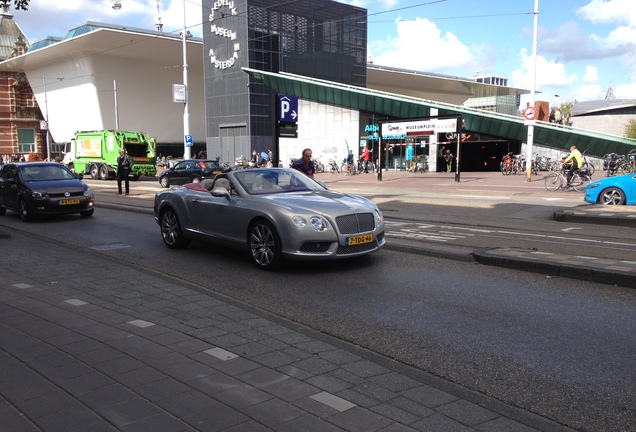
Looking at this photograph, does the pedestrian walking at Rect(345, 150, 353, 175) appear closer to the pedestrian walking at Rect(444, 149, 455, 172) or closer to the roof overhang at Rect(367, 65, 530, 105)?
the pedestrian walking at Rect(444, 149, 455, 172)

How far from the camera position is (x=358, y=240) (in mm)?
7332

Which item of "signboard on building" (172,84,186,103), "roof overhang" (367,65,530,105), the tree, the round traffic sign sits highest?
"roof overhang" (367,65,530,105)

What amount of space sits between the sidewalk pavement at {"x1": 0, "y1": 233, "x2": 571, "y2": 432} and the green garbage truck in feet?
103

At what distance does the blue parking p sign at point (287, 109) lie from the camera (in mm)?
16562

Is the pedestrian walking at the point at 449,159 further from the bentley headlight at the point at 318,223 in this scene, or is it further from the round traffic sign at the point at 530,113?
the bentley headlight at the point at 318,223

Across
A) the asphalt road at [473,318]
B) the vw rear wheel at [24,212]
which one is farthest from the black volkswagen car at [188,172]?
the asphalt road at [473,318]

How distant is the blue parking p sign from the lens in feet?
54.3

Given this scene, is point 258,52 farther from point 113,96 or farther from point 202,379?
point 202,379

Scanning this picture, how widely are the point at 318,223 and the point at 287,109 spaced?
10338 mm

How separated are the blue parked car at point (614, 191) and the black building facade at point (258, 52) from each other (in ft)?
113

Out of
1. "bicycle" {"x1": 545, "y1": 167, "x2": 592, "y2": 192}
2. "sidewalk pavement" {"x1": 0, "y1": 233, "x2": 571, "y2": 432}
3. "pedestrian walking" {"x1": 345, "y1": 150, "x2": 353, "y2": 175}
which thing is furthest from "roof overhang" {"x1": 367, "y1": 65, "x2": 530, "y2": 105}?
"sidewalk pavement" {"x1": 0, "y1": 233, "x2": 571, "y2": 432}

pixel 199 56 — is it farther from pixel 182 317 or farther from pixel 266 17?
pixel 182 317

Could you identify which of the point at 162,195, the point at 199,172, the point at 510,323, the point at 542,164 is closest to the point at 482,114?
the point at 542,164

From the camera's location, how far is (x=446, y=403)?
3.45 metres
